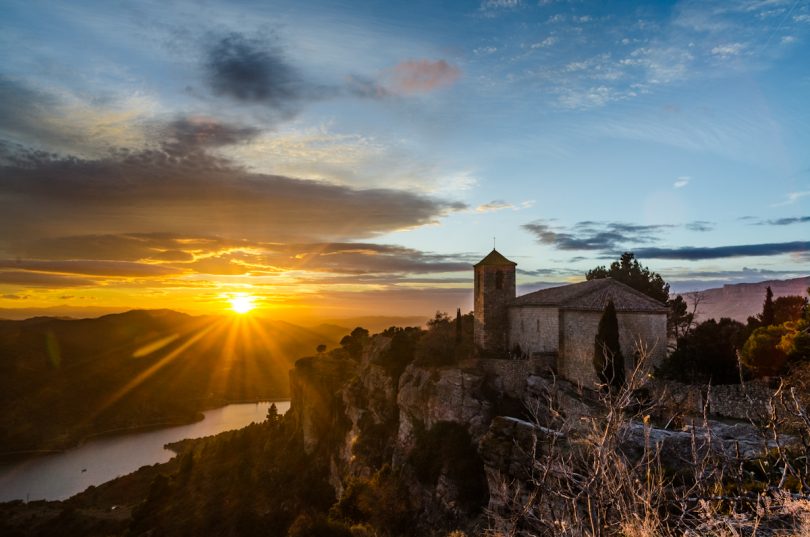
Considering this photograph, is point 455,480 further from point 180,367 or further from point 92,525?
point 180,367

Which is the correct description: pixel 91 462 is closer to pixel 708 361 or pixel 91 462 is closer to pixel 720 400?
pixel 708 361

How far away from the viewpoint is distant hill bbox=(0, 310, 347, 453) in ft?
404

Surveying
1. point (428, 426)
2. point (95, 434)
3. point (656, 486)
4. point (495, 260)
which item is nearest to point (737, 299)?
point (495, 260)

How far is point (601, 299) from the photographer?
1131 inches

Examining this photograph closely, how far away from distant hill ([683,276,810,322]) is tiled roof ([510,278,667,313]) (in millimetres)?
11467

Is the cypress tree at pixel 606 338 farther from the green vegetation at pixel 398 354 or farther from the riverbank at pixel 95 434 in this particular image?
the riverbank at pixel 95 434

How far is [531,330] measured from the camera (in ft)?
108

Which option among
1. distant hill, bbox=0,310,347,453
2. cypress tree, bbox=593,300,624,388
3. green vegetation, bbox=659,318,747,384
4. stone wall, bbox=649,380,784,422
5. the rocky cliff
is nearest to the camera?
the rocky cliff

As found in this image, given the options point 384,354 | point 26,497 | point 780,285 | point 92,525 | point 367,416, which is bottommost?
point 26,497

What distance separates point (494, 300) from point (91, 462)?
106m

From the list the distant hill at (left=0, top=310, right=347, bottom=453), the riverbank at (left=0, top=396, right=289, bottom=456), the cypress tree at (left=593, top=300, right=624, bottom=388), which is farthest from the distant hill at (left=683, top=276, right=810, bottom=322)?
the riverbank at (left=0, top=396, right=289, bottom=456)

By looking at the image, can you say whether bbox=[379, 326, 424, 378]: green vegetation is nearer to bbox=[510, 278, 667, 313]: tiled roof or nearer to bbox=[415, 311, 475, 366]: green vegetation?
bbox=[415, 311, 475, 366]: green vegetation

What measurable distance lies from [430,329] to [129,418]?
12224 cm

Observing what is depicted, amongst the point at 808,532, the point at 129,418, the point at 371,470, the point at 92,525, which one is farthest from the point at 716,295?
the point at 129,418
